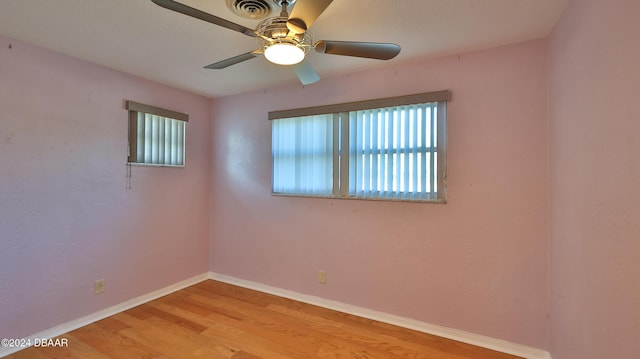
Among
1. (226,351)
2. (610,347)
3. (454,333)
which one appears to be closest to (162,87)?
(226,351)

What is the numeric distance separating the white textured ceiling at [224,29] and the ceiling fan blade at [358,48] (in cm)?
28

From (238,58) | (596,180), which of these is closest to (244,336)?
(238,58)

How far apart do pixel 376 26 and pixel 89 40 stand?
2037 mm

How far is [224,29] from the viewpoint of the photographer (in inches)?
73.7

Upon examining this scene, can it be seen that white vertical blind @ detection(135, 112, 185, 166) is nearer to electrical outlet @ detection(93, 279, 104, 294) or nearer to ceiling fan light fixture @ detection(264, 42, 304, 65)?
electrical outlet @ detection(93, 279, 104, 294)

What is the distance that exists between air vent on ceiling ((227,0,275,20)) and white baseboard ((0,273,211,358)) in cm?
276

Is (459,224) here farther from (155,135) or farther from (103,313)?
(103,313)

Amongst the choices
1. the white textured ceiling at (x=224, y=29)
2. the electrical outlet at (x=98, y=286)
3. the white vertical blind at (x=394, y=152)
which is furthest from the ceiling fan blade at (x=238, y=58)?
the electrical outlet at (x=98, y=286)

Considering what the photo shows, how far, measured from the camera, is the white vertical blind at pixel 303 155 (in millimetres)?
2822

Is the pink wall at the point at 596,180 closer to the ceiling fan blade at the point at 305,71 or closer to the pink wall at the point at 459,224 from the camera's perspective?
the pink wall at the point at 459,224

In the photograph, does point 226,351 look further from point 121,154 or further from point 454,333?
point 121,154

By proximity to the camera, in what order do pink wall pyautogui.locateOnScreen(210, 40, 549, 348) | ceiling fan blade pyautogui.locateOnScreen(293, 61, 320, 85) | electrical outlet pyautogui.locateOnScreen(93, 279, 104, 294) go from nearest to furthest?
ceiling fan blade pyautogui.locateOnScreen(293, 61, 320, 85)
pink wall pyautogui.locateOnScreen(210, 40, 549, 348)
electrical outlet pyautogui.locateOnScreen(93, 279, 104, 294)

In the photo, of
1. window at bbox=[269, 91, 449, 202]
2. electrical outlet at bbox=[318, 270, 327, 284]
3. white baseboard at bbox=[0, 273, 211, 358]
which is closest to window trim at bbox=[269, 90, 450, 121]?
window at bbox=[269, 91, 449, 202]

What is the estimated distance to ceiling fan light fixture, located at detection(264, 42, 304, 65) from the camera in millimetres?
1356
